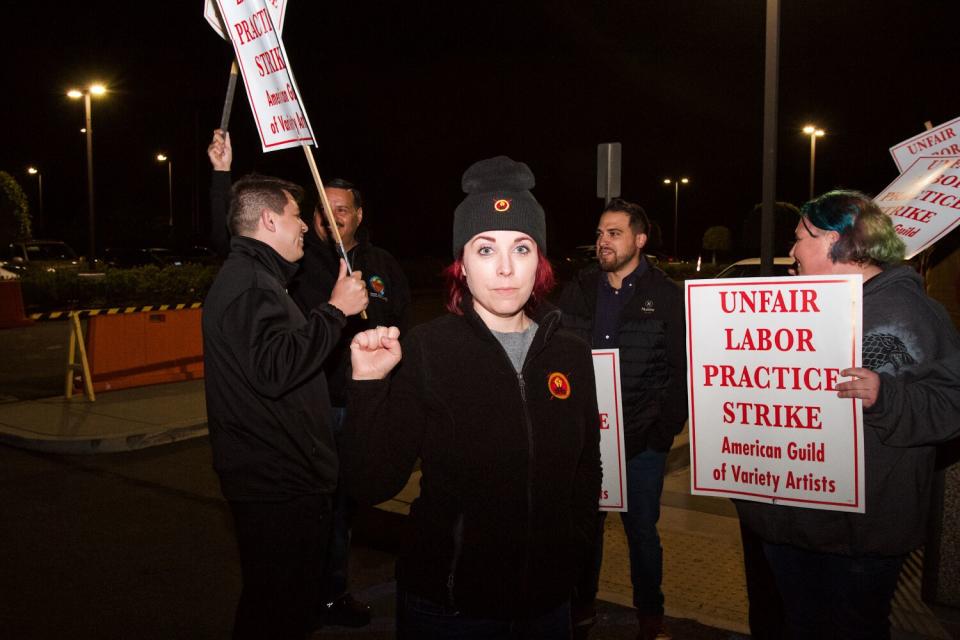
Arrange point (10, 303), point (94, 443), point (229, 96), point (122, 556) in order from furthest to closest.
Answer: point (10, 303) < point (94, 443) < point (122, 556) < point (229, 96)

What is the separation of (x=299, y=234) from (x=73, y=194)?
86541 millimetres

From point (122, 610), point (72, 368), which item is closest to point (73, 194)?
point (72, 368)

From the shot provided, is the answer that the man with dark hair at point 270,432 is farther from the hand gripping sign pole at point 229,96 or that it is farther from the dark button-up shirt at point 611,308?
the dark button-up shirt at point 611,308

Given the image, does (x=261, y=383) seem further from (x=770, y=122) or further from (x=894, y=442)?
(x=770, y=122)

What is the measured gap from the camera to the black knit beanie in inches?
95.0

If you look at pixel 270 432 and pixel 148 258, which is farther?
pixel 148 258

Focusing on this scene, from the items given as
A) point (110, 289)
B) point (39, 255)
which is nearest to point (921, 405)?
point (110, 289)

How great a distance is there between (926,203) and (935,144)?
2.07 ft

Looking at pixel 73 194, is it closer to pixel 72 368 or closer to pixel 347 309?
pixel 72 368

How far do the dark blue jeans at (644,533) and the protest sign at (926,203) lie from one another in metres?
1.60

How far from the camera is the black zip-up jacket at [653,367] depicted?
4.17 m

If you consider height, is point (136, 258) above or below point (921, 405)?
above

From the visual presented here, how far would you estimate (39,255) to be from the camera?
3098 cm

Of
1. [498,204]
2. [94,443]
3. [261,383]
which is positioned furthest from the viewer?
[94,443]
